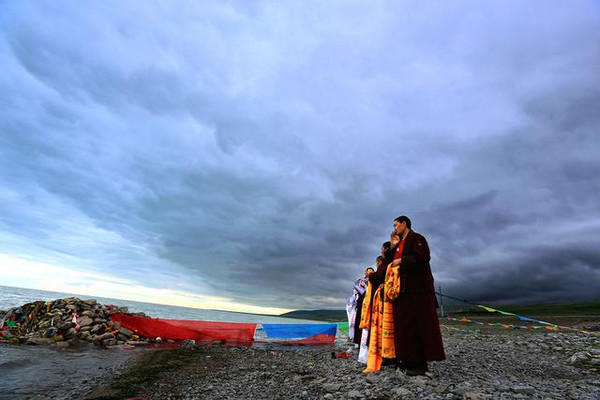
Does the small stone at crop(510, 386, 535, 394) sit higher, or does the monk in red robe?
the monk in red robe

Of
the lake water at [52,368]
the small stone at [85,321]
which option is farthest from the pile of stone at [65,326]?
the lake water at [52,368]

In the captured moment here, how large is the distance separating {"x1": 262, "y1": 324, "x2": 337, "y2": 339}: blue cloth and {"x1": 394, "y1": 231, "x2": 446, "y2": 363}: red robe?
14376 millimetres

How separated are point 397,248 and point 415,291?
993mm

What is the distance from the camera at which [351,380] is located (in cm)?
611

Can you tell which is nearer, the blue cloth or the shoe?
the shoe

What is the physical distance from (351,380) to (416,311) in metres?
1.76

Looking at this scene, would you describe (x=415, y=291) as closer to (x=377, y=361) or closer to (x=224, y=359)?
(x=377, y=361)

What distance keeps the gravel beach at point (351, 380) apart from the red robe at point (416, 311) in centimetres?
41

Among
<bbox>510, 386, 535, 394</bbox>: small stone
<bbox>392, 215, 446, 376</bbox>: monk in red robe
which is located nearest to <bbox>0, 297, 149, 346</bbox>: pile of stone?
<bbox>392, 215, 446, 376</bbox>: monk in red robe

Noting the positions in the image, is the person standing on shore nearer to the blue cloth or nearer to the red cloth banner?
the red cloth banner

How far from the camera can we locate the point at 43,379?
8500 mm

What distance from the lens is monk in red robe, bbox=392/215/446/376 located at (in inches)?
219

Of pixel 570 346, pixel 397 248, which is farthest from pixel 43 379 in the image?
pixel 570 346

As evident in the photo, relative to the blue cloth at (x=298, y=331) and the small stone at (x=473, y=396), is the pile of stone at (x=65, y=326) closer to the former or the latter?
the blue cloth at (x=298, y=331)
